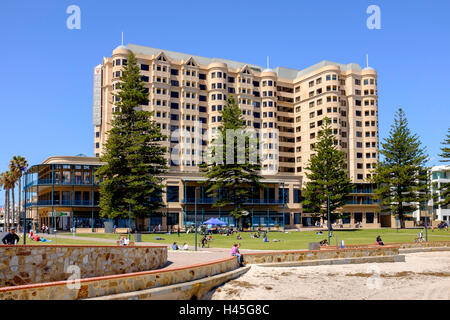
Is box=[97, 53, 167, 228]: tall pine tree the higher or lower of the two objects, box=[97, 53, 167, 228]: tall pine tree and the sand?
the higher

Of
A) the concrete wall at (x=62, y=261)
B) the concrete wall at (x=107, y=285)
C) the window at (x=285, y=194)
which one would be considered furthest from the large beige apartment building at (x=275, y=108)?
the concrete wall at (x=107, y=285)

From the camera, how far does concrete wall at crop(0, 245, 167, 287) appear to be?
15176 mm

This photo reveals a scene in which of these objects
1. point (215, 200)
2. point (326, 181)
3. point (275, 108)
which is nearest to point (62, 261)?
point (215, 200)

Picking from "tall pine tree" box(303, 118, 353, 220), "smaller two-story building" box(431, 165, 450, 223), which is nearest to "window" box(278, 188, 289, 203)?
"tall pine tree" box(303, 118, 353, 220)

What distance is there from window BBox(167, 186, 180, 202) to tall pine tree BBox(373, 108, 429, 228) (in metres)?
32.2

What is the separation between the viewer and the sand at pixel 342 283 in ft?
59.4

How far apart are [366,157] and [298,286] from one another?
7719cm

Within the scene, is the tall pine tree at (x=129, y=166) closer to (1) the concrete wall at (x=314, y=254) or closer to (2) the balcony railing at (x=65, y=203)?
(2) the balcony railing at (x=65, y=203)

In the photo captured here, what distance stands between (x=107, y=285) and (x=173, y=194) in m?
57.7

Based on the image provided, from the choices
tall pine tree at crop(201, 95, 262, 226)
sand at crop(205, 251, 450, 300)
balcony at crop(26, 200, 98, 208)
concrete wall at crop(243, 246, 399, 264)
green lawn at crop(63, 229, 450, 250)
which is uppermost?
tall pine tree at crop(201, 95, 262, 226)

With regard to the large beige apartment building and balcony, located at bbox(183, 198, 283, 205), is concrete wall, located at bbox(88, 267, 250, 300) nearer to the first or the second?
balcony, located at bbox(183, 198, 283, 205)

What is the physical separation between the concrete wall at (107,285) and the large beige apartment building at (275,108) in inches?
2281

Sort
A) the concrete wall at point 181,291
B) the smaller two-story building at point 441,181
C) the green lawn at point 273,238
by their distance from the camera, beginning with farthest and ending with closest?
the smaller two-story building at point 441,181
the green lawn at point 273,238
the concrete wall at point 181,291

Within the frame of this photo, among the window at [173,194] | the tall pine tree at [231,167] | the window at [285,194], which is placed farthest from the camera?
the window at [285,194]
